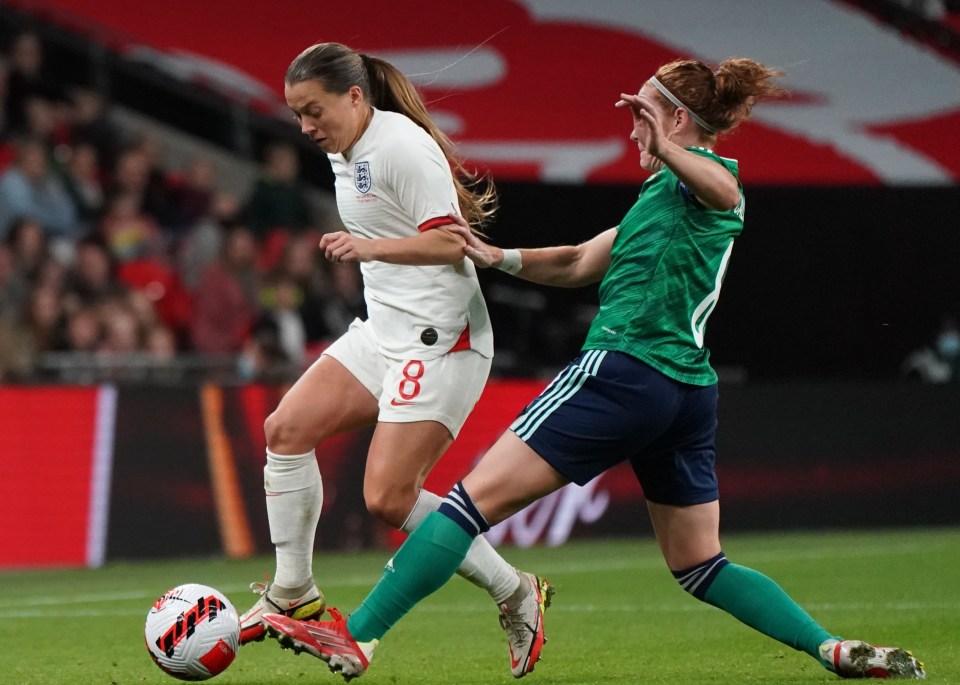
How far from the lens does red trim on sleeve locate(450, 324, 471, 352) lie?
5.58m

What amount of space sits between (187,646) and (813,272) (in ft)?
39.7

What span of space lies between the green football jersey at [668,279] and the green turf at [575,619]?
112cm

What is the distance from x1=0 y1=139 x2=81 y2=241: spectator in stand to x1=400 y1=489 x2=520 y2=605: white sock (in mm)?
8533

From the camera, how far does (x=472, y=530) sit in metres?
4.82

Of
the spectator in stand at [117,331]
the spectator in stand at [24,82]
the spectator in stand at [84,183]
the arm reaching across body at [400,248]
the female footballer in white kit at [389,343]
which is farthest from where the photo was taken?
the spectator in stand at [24,82]

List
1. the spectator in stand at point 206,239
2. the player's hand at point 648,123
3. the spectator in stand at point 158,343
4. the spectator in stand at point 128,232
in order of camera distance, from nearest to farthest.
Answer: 1. the player's hand at point 648,123
2. the spectator in stand at point 158,343
3. the spectator in stand at point 128,232
4. the spectator in stand at point 206,239

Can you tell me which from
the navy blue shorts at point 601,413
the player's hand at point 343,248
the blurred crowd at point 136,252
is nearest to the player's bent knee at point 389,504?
the navy blue shorts at point 601,413

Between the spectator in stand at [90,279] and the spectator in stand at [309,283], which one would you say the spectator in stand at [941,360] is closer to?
the spectator in stand at [309,283]

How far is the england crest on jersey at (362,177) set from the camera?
5457 mm

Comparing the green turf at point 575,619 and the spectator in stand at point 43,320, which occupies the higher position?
the green turf at point 575,619

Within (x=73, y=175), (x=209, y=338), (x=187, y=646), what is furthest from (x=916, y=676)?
(x=73, y=175)

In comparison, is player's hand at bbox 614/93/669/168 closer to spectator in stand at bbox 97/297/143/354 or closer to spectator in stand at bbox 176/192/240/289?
spectator in stand at bbox 97/297/143/354

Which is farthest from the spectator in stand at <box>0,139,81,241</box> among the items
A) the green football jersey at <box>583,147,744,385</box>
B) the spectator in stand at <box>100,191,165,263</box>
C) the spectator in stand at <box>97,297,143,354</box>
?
the green football jersey at <box>583,147,744,385</box>

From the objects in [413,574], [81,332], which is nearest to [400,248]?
[413,574]
